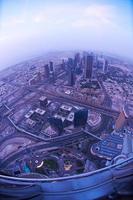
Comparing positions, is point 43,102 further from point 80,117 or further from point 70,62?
point 70,62

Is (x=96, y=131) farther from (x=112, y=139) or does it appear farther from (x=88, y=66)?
(x=88, y=66)

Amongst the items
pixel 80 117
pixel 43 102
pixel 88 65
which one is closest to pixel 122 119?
pixel 80 117

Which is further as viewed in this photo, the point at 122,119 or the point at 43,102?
the point at 43,102

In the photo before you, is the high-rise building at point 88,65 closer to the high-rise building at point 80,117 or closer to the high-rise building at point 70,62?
the high-rise building at point 70,62

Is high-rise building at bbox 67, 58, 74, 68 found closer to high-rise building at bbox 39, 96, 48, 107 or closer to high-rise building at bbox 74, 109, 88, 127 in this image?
high-rise building at bbox 39, 96, 48, 107

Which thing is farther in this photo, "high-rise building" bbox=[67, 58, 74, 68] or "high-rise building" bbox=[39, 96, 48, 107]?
"high-rise building" bbox=[67, 58, 74, 68]

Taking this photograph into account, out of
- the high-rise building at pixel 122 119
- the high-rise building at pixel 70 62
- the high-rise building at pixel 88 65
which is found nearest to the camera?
the high-rise building at pixel 122 119

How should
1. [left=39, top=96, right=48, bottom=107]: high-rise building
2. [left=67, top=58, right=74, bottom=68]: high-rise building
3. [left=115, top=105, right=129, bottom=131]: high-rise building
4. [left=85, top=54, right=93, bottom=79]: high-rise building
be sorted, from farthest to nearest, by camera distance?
[left=67, top=58, right=74, bottom=68]: high-rise building → [left=85, top=54, right=93, bottom=79]: high-rise building → [left=39, top=96, right=48, bottom=107]: high-rise building → [left=115, top=105, right=129, bottom=131]: high-rise building

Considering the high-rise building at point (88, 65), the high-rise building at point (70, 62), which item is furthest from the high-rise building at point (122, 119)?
the high-rise building at point (70, 62)

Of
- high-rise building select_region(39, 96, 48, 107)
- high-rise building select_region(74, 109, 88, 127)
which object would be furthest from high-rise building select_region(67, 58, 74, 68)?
high-rise building select_region(74, 109, 88, 127)
